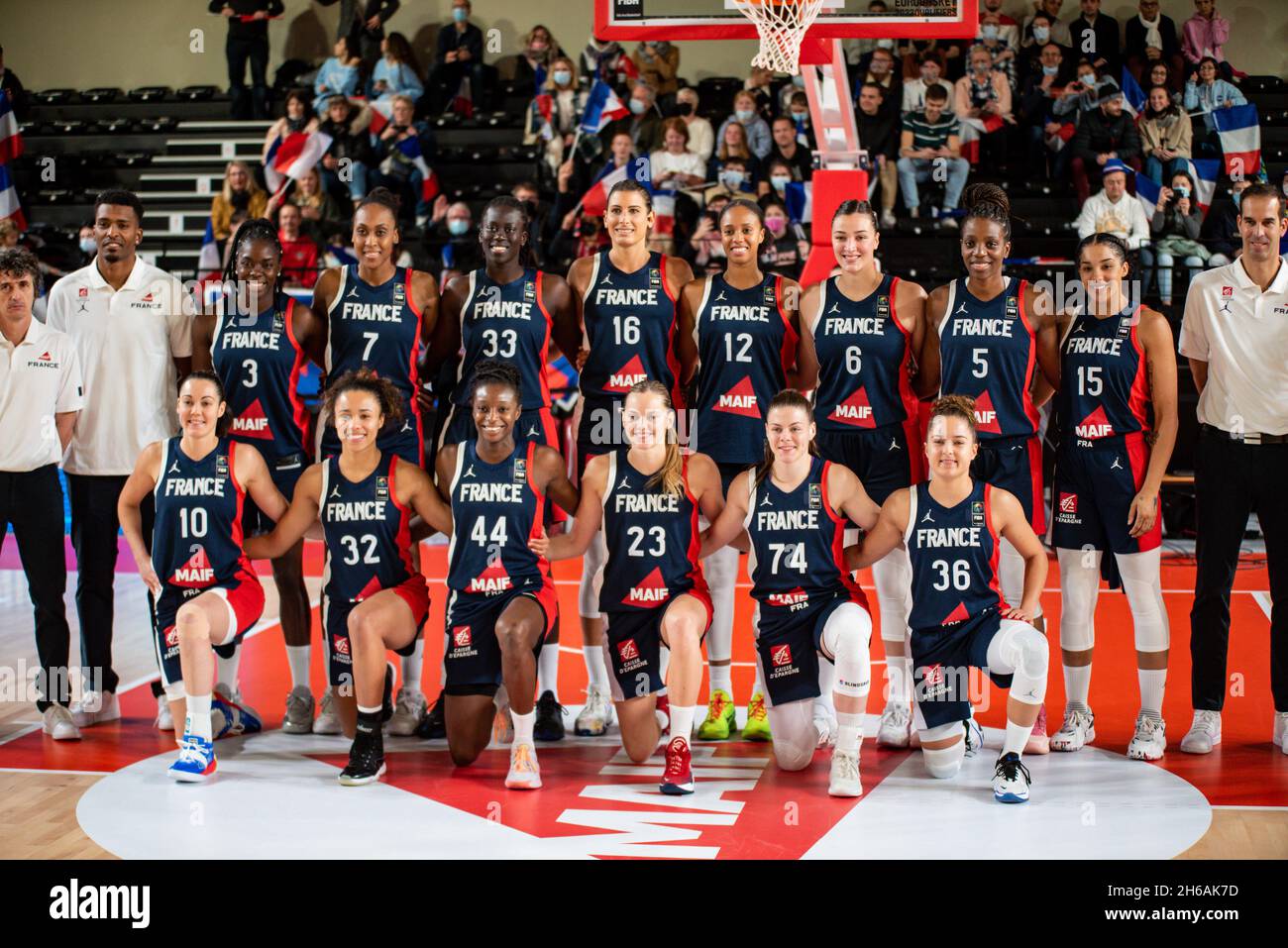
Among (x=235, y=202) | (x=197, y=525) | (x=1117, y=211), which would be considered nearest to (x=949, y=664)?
(x=197, y=525)

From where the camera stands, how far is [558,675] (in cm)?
641

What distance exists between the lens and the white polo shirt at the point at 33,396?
529 centimetres

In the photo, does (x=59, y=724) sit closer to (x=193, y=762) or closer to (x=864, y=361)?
(x=193, y=762)

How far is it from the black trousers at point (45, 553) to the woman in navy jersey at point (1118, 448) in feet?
12.9

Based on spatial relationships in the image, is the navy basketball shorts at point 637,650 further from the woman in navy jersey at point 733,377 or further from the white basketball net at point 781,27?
the white basketball net at point 781,27

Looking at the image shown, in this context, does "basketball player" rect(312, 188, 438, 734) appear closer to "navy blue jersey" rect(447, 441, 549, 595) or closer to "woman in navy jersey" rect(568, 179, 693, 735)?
"navy blue jersey" rect(447, 441, 549, 595)

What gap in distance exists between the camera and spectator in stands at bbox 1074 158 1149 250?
10.8 m

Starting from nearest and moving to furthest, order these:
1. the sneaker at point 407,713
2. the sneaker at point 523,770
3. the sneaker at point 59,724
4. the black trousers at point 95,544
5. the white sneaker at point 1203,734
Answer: the sneaker at point 523,770 < the white sneaker at point 1203,734 < the sneaker at point 59,724 < the sneaker at point 407,713 < the black trousers at point 95,544

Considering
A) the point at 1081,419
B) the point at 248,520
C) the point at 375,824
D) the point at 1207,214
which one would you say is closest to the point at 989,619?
the point at 1081,419

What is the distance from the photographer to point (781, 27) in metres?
6.34

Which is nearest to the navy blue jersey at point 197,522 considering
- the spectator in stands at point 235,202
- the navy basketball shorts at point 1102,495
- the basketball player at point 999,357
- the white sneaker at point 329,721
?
the white sneaker at point 329,721

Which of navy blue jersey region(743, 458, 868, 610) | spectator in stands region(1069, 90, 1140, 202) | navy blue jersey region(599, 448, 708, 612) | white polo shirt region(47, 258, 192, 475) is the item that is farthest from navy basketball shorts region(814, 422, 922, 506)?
spectator in stands region(1069, 90, 1140, 202)

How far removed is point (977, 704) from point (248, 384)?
3328 millimetres

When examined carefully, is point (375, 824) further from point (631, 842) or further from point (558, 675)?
point (558, 675)
